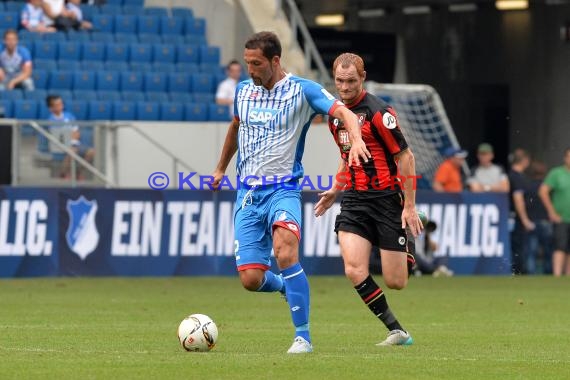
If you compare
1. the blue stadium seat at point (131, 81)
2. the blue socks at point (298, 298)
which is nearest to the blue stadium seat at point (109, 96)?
the blue stadium seat at point (131, 81)

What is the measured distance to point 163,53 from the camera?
2630cm

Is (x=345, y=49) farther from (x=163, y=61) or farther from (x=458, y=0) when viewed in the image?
(x=163, y=61)

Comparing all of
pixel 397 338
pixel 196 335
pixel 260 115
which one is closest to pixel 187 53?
pixel 397 338

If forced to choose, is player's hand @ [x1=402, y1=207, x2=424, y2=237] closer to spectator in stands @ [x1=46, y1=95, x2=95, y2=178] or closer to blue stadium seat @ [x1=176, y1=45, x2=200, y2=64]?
spectator in stands @ [x1=46, y1=95, x2=95, y2=178]

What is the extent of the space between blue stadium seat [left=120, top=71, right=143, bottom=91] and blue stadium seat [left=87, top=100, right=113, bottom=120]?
3.27 ft

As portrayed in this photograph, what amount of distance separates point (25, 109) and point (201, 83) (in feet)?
12.7

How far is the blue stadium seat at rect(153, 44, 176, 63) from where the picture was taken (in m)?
26.2

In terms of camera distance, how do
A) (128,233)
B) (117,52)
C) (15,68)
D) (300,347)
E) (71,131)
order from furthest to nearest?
(117,52)
(15,68)
(71,131)
(128,233)
(300,347)

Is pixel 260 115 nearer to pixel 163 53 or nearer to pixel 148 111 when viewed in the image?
pixel 148 111

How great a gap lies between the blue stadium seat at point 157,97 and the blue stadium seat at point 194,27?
2339 millimetres

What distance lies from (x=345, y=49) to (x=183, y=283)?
1328 cm

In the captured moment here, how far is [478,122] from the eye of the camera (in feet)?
116

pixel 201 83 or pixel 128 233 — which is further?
pixel 201 83

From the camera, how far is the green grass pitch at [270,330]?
947 centimetres
